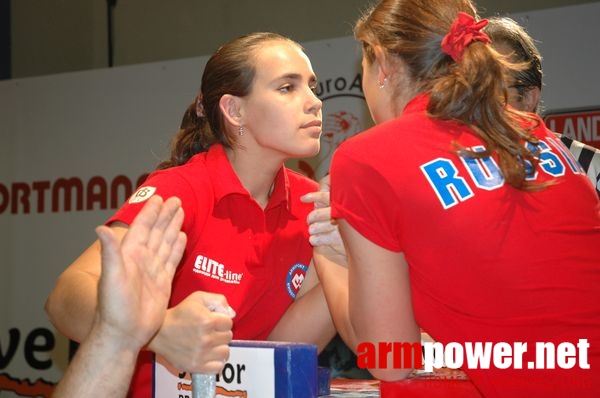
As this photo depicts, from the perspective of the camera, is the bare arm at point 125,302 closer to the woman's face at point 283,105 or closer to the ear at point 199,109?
the woman's face at point 283,105

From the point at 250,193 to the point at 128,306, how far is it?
88 cm

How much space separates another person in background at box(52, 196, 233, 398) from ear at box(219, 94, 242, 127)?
84 centimetres

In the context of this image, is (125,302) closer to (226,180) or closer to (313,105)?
(226,180)

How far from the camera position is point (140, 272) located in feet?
3.47

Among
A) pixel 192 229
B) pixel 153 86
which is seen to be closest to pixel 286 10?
pixel 153 86

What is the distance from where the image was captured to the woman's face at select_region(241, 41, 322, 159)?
5.99ft

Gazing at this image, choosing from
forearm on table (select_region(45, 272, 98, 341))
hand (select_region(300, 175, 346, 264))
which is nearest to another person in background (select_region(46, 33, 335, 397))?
forearm on table (select_region(45, 272, 98, 341))

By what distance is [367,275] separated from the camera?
1.20 metres

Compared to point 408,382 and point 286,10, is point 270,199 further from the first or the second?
point 286,10

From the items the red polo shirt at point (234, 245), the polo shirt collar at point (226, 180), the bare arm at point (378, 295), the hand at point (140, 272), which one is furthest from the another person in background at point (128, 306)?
the polo shirt collar at point (226, 180)

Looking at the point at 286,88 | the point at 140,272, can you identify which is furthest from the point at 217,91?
the point at 140,272

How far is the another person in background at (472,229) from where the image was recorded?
1.13m

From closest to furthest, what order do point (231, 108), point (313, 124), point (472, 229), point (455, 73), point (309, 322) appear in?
point (472, 229) < point (455, 73) < point (309, 322) < point (313, 124) < point (231, 108)

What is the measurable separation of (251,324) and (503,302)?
0.79 m
